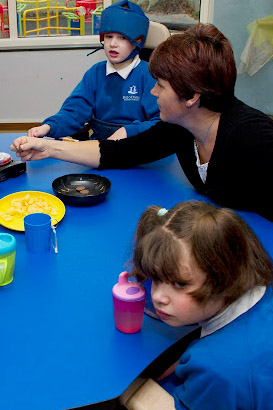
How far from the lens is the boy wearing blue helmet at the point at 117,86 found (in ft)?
6.57

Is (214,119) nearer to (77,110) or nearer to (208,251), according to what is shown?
(208,251)

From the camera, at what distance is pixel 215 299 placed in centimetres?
82

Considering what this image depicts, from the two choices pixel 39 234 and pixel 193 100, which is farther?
pixel 193 100

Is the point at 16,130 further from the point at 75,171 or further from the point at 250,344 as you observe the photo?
the point at 250,344

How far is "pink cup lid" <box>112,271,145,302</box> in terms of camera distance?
34.8 inches

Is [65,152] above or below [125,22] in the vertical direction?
below

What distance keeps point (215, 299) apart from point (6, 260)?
47 centimetres

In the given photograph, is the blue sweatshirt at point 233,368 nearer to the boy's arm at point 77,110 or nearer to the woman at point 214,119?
the woman at point 214,119

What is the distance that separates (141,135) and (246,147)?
0.46 metres

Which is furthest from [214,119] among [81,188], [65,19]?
[65,19]

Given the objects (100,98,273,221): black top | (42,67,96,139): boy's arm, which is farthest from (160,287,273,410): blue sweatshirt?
(42,67,96,139): boy's arm

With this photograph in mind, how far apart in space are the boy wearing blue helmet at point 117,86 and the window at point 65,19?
2057 mm

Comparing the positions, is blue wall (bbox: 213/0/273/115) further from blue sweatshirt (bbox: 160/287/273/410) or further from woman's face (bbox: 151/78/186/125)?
blue sweatshirt (bbox: 160/287/273/410)

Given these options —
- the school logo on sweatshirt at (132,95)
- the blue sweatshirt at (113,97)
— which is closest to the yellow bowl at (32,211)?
the blue sweatshirt at (113,97)
